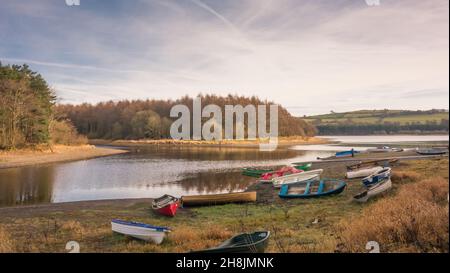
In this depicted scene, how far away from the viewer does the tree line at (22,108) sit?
4781 cm

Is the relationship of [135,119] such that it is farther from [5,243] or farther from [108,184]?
[5,243]

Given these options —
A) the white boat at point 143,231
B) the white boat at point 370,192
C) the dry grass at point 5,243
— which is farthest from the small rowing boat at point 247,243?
the white boat at point 370,192

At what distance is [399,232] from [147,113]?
359 ft

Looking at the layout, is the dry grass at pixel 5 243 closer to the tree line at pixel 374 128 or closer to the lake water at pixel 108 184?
the lake water at pixel 108 184

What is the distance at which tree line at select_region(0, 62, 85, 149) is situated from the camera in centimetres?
4781

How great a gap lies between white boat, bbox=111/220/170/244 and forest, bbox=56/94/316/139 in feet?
318

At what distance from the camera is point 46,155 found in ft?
175

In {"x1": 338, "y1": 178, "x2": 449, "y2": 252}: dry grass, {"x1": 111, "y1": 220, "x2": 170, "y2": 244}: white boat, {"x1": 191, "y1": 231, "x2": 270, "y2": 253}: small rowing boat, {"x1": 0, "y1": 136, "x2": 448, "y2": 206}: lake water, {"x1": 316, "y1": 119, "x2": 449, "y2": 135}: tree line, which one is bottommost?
{"x1": 0, "y1": 136, "x2": 448, "y2": 206}: lake water

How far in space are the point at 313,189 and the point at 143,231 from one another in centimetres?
1494

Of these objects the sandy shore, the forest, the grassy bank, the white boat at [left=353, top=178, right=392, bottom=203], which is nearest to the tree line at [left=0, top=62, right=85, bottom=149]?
the sandy shore

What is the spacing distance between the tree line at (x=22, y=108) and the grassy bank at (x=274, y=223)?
36.3m

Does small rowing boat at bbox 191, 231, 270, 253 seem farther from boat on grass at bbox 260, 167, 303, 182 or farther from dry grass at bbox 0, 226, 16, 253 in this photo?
boat on grass at bbox 260, 167, 303, 182

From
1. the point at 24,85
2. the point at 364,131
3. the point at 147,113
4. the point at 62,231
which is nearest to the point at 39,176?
the point at 24,85
